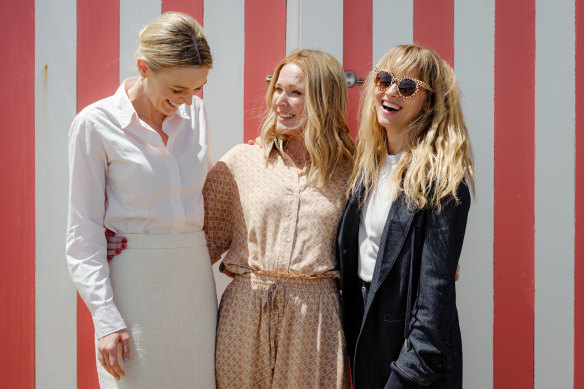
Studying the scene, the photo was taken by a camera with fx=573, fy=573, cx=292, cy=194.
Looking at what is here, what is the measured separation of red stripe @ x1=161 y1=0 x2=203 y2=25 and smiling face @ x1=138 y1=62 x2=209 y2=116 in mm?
702

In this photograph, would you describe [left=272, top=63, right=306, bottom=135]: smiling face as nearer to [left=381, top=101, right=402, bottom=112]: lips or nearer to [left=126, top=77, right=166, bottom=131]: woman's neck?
[left=381, top=101, right=402, bottom=112]: lips

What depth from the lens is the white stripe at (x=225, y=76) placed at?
2.50 metres

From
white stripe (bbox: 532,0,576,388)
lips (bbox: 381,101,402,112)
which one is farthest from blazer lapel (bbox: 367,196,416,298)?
white stripe (bbox: 532,0,576,388)

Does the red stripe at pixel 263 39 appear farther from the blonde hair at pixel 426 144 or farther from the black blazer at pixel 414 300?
the black blazer at pixel 414 300

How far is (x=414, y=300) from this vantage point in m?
1.87

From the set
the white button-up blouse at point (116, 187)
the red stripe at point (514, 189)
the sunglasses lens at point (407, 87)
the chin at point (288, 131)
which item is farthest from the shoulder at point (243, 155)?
the red stripe at point (514, 189)

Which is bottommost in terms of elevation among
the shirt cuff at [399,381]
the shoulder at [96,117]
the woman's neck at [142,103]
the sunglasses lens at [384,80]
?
the shirt cuff at [399,381]

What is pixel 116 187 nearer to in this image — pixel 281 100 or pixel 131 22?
pixel 281 100

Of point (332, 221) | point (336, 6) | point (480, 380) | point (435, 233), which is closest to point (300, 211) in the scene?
point (332, 221)

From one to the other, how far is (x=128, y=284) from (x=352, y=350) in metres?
0.82

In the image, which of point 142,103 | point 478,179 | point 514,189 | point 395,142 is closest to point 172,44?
point 142,103

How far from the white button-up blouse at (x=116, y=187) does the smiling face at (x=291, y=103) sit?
1.30 feet

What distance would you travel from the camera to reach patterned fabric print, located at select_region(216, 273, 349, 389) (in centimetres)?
198

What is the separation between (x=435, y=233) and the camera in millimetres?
1828
